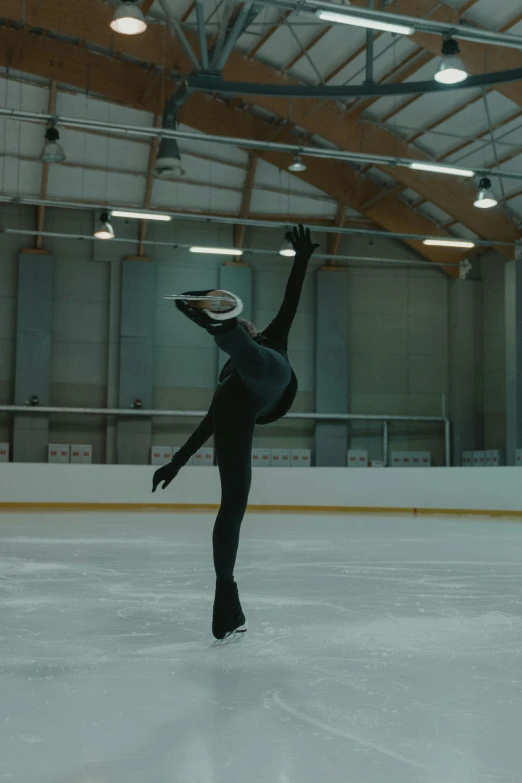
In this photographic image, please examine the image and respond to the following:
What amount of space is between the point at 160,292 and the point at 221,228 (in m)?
2.85

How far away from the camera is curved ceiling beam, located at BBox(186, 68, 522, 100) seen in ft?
47.3

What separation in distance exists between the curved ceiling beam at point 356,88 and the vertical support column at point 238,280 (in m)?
10.1

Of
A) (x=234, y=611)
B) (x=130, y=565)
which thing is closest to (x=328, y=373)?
(x=130, y=565)

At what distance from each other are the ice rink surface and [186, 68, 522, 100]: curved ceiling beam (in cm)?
986

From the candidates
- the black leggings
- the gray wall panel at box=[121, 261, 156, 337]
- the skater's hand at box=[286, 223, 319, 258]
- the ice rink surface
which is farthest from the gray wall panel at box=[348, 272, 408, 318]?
the black leggings

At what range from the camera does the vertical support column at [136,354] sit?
24.6 meters

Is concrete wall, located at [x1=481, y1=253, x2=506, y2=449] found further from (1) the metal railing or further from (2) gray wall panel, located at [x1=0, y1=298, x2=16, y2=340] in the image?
(2) gray wall panel, located at [x1=0, y1=298, x2=16, y2=340]

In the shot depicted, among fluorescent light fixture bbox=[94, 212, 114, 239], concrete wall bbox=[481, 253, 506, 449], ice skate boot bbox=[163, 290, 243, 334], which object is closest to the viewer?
ice skate boot bbox=[163, 290, 243, 334]

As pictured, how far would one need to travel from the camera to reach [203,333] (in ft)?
84.9

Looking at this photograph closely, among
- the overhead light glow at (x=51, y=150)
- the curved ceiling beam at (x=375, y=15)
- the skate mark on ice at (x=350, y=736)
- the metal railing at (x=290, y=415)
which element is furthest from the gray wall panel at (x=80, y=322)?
the skate mark on ice at (x=350, y=736)

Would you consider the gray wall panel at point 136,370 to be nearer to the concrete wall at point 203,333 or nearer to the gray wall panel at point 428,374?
the concrete wall at point 203,333

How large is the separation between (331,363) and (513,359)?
5.36 m

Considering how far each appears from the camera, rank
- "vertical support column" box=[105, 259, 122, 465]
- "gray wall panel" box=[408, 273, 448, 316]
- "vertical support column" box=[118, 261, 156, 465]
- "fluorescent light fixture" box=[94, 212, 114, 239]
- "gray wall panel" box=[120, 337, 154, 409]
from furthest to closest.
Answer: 1. "gray wall panel" box=[408, 273, 448, 316]
2. "gray wall panel" box=[120, 337, 154, 409]
3. "vertical support column" box=[105, 259, 122, 465]
4. "vertical support column" box=[118, 261, 156, 465]
5. "fluorescent light fixture" box=[94, 212, 114, 239]

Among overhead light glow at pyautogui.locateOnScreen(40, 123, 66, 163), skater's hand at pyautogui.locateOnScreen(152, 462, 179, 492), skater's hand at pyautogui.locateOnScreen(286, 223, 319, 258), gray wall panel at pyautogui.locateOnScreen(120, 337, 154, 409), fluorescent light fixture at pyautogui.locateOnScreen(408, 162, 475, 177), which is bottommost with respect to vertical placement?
skater's hand at pyautogui.locateOnScreen(152, 462, 179, 492)
